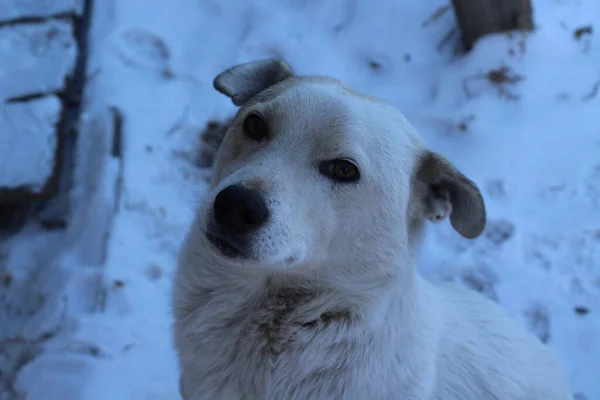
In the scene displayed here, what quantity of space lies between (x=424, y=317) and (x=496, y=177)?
2206mm

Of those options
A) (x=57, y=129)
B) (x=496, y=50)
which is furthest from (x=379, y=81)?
(x=57, y=129)

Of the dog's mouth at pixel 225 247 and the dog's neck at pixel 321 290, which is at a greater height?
the dog's mouth at pixel 225 247

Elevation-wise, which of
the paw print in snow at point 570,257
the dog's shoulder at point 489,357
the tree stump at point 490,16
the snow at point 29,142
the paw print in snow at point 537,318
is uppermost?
the tree stump at point 490,16

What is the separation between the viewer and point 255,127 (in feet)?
7.21

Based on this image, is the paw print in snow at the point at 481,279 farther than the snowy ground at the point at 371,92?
Yes

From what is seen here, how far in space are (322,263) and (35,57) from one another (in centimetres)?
336

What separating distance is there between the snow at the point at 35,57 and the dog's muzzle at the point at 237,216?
2.88 m

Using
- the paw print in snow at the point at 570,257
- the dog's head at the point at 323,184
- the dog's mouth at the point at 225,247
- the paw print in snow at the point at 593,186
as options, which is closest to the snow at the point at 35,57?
the dog's head at the point at 323,184

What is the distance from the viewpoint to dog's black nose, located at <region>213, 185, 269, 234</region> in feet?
5.95

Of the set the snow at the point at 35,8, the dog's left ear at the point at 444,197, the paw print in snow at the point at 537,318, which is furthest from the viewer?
the snow at the point at 35,8

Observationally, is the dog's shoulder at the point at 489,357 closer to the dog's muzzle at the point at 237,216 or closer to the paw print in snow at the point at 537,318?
the paw print in snow at the point at 537,318

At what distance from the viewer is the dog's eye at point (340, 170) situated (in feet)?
6.72

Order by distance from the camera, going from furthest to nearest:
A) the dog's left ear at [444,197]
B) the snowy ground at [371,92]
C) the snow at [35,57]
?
the snow at [35,57]
the snowy ground at [371,92]
the dog's left ear at [444,197]

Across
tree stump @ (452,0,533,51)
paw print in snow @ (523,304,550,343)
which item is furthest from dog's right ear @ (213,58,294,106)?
tree stump @ (452,0,533,51)
